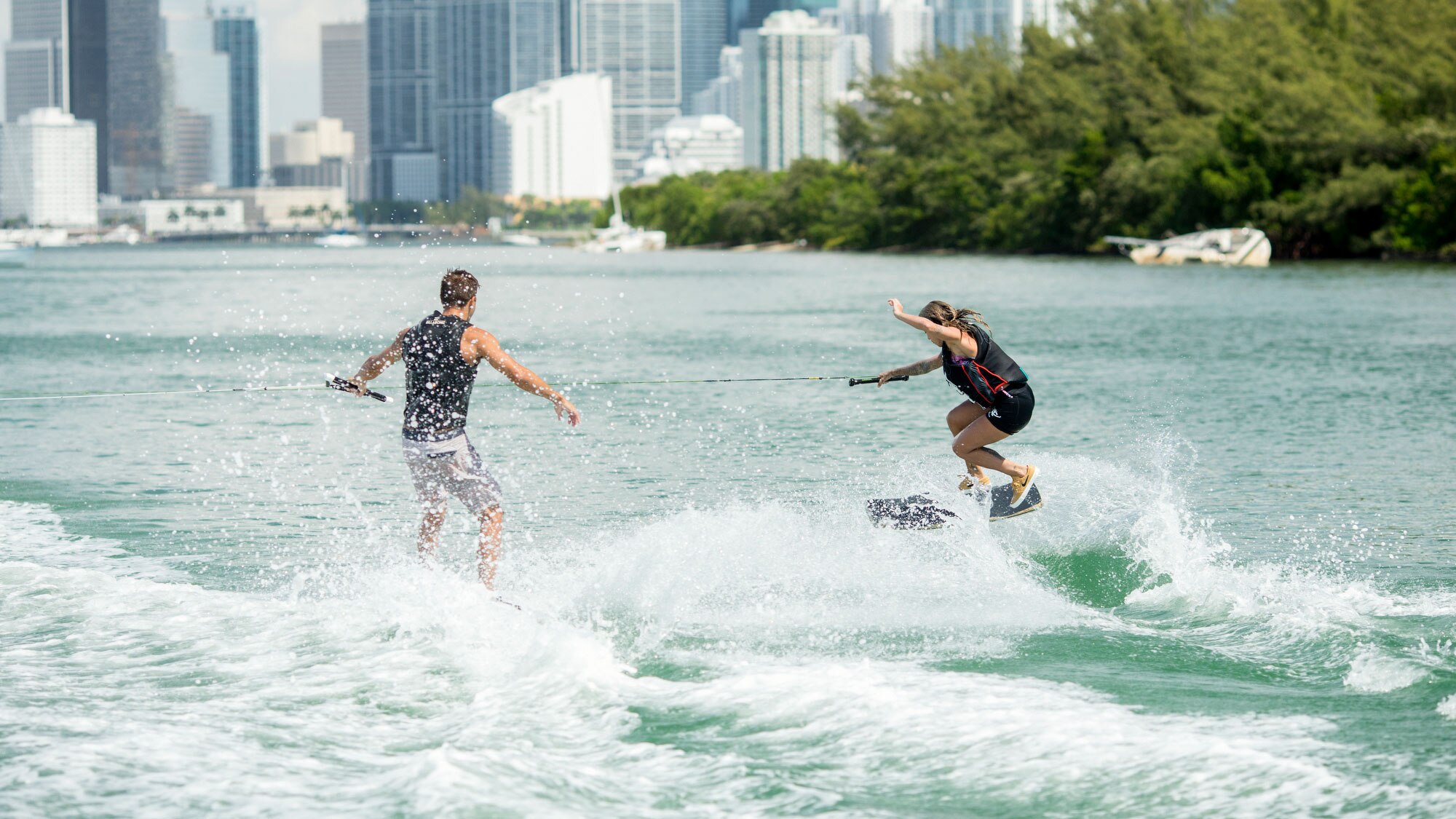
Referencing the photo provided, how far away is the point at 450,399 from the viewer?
8.16m

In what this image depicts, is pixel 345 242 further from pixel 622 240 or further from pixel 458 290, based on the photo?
pixel 458 290

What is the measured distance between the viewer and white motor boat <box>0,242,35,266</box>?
9500cm

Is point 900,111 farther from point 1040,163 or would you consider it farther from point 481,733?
point 481,733

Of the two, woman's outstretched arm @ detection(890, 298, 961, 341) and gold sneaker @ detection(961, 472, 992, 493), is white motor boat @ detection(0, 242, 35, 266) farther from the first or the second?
woman's outstretched arm @ detection(890, 298, 961, 341)

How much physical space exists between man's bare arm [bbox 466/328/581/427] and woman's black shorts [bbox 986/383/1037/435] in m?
2.77

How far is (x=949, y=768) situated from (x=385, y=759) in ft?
7.01

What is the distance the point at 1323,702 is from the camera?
7.10m

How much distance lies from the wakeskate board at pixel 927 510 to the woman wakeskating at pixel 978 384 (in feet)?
0.17

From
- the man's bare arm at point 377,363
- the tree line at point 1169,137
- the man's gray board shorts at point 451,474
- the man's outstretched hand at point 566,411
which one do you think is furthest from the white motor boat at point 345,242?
the man's outstretched hand at point 566,411

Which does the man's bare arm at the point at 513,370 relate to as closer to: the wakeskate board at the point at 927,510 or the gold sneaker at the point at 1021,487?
the wakeskate board at the point at 927,510

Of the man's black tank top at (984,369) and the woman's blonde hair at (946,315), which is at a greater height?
the woman's blonde hair at (946,315)

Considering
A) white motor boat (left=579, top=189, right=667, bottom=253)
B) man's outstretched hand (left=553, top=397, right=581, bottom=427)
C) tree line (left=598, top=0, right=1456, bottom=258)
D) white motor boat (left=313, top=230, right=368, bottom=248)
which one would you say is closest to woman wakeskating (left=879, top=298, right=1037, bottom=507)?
man's outstretched hand (left=553, top=397, right=581, bottom=427)

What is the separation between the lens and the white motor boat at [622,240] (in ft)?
470

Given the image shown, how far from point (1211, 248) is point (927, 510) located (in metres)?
64.1
